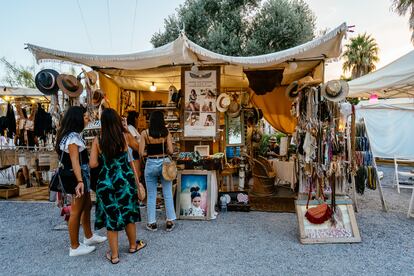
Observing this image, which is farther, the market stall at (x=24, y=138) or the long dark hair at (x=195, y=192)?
the market stall at (x=24, y=138)

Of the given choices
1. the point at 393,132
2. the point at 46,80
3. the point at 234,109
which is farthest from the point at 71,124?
the point at 393,132

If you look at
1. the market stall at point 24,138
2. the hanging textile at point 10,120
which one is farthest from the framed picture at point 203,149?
the hanging textile at point 10,120

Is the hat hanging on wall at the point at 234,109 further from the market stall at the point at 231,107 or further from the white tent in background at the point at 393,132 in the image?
the white tent in background at the point at 393,132

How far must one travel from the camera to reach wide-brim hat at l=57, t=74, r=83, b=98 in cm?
384

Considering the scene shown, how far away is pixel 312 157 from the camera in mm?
3682

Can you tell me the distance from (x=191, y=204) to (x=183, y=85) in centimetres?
212

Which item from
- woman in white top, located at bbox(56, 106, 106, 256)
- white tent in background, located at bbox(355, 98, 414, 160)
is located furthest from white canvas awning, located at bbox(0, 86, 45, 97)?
white tent in background, located at bbox(355, 98, 414, 160)

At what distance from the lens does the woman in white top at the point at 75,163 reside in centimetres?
262

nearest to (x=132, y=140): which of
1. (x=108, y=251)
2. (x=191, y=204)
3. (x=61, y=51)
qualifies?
(x=108, y=251)

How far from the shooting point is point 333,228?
319cm

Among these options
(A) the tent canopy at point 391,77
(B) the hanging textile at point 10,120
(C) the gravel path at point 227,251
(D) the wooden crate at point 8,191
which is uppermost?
(A) the tent canopy at point 391,77

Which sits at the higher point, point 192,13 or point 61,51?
point 192,13

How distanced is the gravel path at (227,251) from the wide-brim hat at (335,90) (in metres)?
1.74

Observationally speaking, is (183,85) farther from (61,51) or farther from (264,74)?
(61,51)
